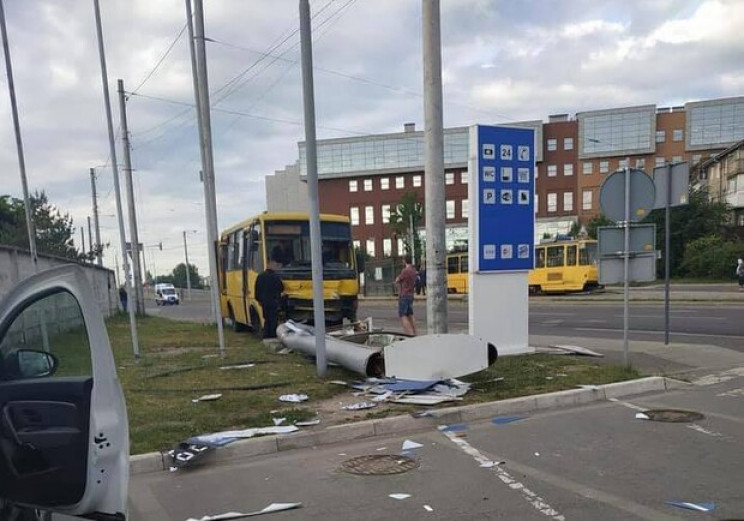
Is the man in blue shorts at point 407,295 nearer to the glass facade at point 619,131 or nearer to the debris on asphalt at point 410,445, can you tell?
the debris on asphalt at point 410,445

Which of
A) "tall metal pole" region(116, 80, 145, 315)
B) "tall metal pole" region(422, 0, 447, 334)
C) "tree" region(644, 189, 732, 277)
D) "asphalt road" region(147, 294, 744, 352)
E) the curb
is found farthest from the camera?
"tree" region(644, 189, 732, 277)

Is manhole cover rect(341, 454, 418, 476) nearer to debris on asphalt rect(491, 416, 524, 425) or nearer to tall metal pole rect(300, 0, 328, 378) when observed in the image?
debris on asphalt rect(491, 416, 524, 425)

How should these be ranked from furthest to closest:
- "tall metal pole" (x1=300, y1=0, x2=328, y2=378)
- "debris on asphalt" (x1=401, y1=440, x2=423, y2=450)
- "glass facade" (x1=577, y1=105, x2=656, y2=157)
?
"glass facade" (x1=577, y1=105, x2=656, y2=157) → "tall metal pole" (x1=300, y1=0, x2=328, y2=378) → "debris on asphalt" (x1=401, y1=440, x2=423, y2=450)

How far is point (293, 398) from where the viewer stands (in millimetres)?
7449

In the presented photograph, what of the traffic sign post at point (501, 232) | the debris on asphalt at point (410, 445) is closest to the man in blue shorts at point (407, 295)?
the traffic sign post at point (501, 232)

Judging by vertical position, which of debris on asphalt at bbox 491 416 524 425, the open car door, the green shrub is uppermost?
the open car door

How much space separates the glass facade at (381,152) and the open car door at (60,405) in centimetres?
8188

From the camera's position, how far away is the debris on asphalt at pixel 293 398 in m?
7.39

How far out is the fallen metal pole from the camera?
8.03 meters

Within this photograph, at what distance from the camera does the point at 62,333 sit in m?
2.82

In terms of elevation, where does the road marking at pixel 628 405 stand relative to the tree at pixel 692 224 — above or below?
below

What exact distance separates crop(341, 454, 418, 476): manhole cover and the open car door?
A: 8.65 feet

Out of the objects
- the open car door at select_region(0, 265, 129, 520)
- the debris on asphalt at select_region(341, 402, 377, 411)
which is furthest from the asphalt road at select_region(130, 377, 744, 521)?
the open car door at select_region(0, 265, 129, 520)

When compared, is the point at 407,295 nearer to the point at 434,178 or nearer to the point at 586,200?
the point at 434,178
